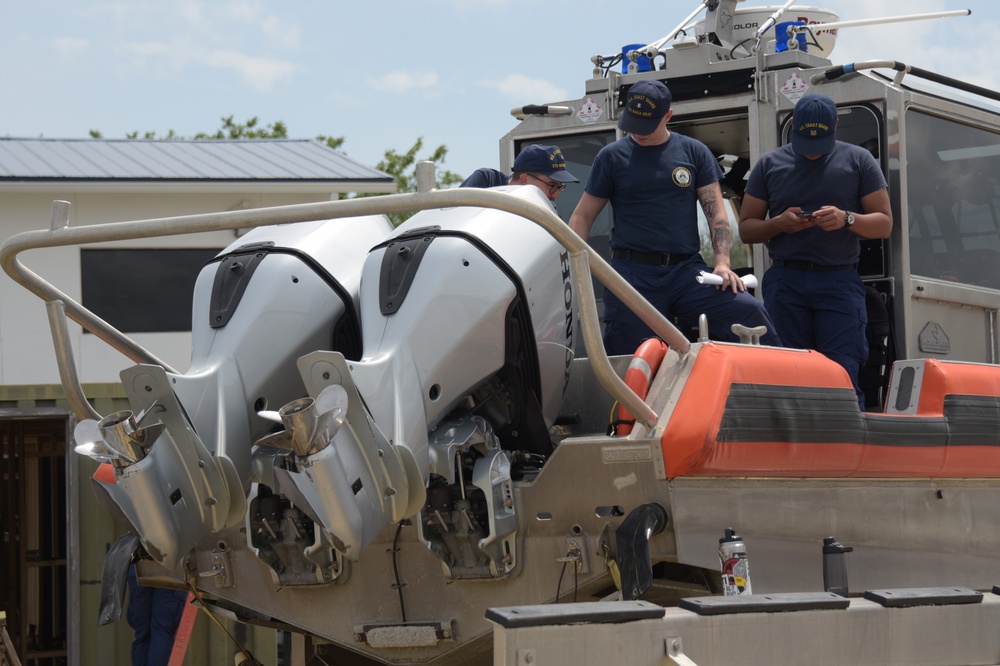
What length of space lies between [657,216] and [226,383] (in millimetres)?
1930

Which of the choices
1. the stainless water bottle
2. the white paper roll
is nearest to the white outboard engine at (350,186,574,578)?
the white paper roll

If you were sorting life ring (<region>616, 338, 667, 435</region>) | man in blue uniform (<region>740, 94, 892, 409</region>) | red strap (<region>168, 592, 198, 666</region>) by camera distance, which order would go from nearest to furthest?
life ring (<region>616, 338, 667, 435</region>)
red strap (<region>168, 592, 198, 666</region>)
man in blue uniform (<region>740, 94, 892, 409</region>)

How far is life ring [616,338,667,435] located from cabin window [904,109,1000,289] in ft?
6.65

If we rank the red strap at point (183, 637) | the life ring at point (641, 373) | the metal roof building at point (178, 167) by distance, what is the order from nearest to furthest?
the life ring at point (641, 373)
the red strap at point (183, 637)
the metal roof building at point (178, 167)

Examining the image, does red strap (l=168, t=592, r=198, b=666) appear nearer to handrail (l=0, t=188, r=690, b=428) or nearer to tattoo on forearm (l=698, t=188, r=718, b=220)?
handrail (l=0, t=188, r=690, b=428)

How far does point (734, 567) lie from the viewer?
380 centimetres

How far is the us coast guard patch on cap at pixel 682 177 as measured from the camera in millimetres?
5211

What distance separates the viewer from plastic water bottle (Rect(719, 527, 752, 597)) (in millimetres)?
3793

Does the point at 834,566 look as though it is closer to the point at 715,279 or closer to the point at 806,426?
the point at 806,426

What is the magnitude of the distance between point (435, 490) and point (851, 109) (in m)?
2.90

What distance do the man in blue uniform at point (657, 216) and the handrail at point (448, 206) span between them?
1057 mm

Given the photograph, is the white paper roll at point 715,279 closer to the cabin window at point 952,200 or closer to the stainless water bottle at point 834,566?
the stainless water bottle at point 834,566

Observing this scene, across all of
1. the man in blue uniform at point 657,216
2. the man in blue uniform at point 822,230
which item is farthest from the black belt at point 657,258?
the man in blue uniform at point 822,230

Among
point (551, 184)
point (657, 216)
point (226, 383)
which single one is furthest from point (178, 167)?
point (226, 383)
